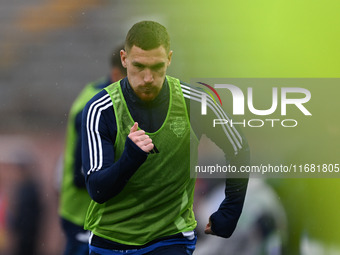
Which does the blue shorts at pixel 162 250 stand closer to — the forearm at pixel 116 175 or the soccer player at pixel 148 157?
the soccer player at pixel 148 157

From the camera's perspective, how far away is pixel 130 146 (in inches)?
114

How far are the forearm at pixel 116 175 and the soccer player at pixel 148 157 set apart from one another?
0.11ft

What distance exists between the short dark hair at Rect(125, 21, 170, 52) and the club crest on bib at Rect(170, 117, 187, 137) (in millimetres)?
323

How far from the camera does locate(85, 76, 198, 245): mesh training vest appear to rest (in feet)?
10.4

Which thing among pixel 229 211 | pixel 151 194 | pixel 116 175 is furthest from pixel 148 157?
pixel 229 211

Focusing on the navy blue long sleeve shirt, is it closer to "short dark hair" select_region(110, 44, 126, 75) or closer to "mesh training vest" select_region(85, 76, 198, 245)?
"mesh training vest" select_region(85, 76, 198, 245)

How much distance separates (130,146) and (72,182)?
1.64 metres

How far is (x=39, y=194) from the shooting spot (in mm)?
4520

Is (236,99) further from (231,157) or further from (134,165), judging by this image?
(134,165)

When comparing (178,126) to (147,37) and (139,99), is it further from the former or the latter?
(147,37)

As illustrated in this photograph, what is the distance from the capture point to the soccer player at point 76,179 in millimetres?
4398

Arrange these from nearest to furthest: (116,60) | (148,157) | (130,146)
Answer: (130,146), (148,157), (116,60)

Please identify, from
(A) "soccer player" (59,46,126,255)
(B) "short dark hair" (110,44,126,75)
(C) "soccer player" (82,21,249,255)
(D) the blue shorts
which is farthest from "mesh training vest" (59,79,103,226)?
(D) the blue shorts

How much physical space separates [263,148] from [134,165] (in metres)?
1.72
